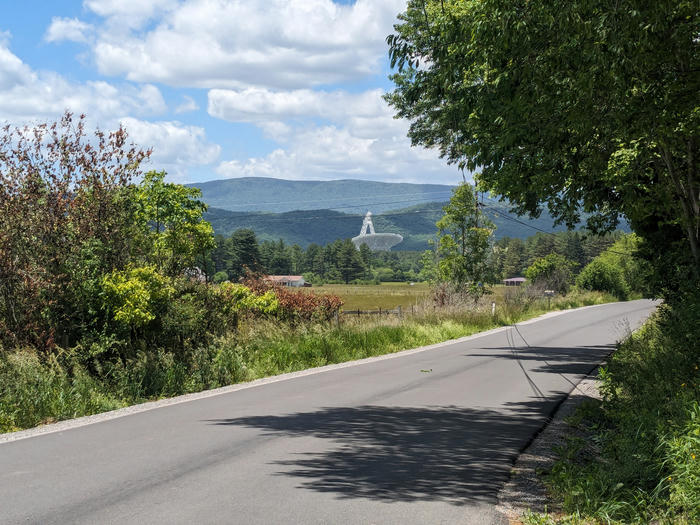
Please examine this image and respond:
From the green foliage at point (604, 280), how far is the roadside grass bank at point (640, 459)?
71157 mm

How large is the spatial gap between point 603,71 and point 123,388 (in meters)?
9.51

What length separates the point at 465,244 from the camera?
41.6m

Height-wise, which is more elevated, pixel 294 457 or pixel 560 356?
pixel 294 457

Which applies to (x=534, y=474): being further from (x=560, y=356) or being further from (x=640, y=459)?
(x=560, y=356)

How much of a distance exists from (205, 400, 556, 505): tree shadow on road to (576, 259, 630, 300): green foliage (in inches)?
2770

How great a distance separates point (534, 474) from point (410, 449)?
4.95 ft

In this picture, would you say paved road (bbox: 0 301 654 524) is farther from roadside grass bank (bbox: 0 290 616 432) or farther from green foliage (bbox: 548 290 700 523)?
roadside grass bank (bbox: 0 290 616 432)

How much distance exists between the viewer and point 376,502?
20.3 feet

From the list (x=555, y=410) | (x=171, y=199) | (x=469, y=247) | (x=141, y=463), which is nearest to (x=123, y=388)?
(x=141, y=463)

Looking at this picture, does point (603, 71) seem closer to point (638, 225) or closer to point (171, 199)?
point (638, 225)

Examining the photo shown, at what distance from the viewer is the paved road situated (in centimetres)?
596

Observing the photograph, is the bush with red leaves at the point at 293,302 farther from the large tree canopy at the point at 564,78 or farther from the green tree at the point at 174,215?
the large tree canopy at the point at 564,78

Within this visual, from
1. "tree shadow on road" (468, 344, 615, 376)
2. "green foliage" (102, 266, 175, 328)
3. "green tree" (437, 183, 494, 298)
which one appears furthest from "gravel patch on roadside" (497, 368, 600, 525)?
"green tree" (437, 183, 494, 298)

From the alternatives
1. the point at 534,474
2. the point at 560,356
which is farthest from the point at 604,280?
the point at 534,474
